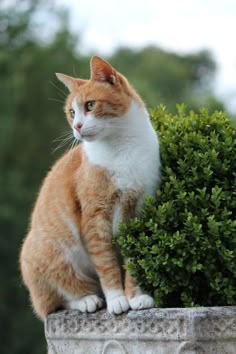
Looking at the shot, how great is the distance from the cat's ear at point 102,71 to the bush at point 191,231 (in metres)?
0.42

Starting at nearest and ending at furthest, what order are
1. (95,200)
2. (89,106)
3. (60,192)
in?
(95,200) < (89,106) < (60,192)

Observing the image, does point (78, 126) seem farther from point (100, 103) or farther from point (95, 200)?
point (95, 200)

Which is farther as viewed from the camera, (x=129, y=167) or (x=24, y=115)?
(x=24, y=115)

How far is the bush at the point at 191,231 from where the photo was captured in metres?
2.98

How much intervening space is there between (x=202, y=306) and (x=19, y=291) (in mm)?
10956

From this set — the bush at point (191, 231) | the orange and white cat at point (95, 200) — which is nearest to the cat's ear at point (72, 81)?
the orange and white cat at point (95, 200)

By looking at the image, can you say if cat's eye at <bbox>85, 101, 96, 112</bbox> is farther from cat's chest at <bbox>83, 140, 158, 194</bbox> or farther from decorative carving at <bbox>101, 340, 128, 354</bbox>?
decorative carving at <bbox>101, 340, 128, 354</bbox>

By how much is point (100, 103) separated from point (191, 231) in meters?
0.72

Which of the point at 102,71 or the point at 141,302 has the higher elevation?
the point at 102,71

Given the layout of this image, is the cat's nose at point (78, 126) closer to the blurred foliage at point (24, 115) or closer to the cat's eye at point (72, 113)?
the cat's eye at point (72, 113)

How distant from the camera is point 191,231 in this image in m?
2.98

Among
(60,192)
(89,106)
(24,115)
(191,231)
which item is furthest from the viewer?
(24,115)

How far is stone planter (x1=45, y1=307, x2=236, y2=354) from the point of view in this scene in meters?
2.84

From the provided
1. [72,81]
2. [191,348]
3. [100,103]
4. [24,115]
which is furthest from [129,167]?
[24,115]
